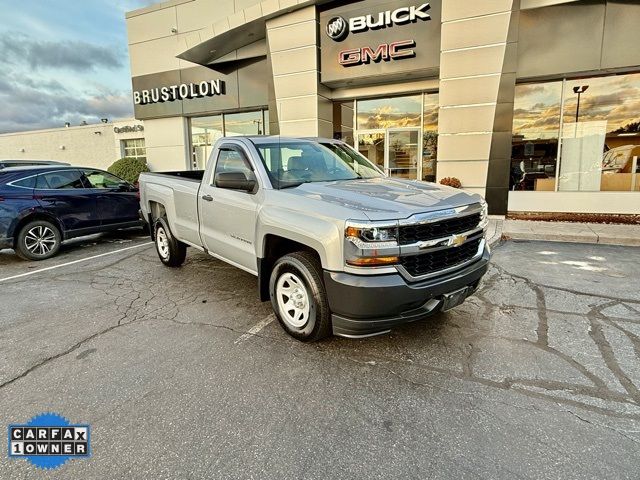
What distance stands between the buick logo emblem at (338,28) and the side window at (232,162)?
8.81m

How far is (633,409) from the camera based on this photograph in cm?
269

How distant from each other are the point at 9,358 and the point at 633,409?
5.12 m

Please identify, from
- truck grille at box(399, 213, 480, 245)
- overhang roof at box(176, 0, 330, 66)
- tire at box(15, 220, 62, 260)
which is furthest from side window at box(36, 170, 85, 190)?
truck grille at box(399, 213, 480, 245)

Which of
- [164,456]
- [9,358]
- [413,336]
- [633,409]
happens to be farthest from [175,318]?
[633,409]

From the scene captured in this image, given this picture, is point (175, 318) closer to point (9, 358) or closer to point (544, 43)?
point (9, 358)

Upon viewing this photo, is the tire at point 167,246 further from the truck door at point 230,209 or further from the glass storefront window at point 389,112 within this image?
the glass storefront window at point 389,112

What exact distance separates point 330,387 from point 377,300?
0.77 meters

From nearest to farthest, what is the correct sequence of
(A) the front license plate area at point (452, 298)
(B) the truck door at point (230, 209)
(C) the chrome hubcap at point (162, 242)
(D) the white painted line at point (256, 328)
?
(A) the front license plate area at point (452, 298) < (D) the white painted line at point (256, 328) < (B) the truck door at point (230, 209) < (C) the chrome hubcap at point (162, 242)

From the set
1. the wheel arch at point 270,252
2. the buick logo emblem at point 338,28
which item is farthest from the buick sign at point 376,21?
the wheel arch at point 270,252

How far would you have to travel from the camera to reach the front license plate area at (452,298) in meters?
3.30

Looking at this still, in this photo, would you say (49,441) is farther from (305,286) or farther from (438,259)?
(438,259)

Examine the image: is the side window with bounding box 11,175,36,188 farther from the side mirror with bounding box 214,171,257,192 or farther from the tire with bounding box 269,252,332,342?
the tire with bounding box 269,252,332,342

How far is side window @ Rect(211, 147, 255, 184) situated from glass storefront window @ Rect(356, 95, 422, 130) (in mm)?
9735

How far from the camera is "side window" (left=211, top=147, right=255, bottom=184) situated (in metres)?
4.43
